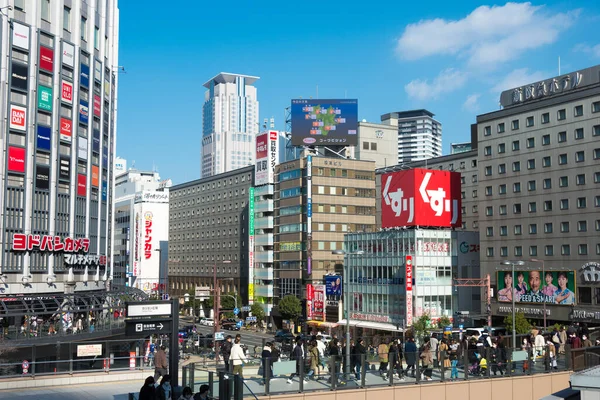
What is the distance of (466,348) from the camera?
27734 mm

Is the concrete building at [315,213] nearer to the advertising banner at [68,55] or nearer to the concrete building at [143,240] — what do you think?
the advertising banner at [68,55]

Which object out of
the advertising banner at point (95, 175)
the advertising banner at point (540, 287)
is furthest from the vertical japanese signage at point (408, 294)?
the advertising banner at point (95, 175)

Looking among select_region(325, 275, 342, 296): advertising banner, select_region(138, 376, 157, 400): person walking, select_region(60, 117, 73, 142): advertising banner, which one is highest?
select_region(60, 117, 73, 142): advertising banner

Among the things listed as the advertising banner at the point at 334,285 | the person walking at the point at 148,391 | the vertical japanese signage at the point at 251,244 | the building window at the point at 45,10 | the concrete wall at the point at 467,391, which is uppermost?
the building window at the point at 45,10

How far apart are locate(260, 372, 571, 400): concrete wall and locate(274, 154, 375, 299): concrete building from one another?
2753 inches

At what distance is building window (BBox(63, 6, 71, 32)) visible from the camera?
193 ft

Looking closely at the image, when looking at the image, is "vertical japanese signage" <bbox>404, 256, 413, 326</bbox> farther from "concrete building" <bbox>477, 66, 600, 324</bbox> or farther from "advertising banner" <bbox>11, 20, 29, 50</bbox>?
"advertising banner" <bbox>11, 20, 29, 50</bbox>

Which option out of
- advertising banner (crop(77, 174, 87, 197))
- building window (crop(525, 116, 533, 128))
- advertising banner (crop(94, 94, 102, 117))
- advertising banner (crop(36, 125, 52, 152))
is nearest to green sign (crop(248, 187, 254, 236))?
building window (crop(525, 116, 533, 128))

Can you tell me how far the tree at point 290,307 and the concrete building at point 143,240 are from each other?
5959 centimetres

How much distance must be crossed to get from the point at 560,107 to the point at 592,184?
8.71 metres

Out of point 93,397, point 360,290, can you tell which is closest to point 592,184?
point 360,290

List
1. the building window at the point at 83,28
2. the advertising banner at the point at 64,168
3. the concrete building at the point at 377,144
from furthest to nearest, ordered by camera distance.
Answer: the concrete building at the point at 377,144, the building window at the point at 83,28, the advertising banner at the point at 64,168

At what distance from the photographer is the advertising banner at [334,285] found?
87000 millimetres

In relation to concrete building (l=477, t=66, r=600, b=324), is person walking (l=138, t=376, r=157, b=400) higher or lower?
lower
